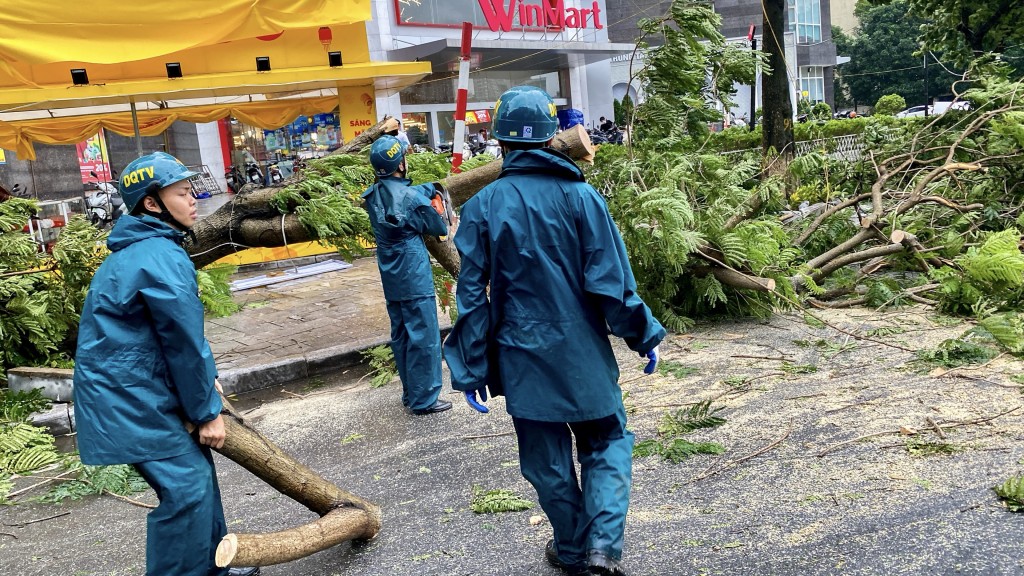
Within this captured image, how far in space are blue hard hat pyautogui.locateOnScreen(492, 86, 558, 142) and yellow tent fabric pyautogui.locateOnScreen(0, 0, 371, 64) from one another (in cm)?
875

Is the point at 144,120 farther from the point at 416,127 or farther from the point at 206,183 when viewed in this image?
the point at 416,127

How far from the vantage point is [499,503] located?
372 cm

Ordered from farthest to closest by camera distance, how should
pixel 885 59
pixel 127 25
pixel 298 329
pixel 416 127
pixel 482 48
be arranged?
1. pixel 885 59
2. pixel 416 127
3. pixel 482 48
4. pixel 127 25
5. pixel 298 329

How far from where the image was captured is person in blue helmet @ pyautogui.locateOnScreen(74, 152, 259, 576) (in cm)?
280

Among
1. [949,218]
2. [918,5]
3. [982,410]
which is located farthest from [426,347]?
[918,5]

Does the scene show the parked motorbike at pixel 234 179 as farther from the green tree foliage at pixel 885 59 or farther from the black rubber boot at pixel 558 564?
the green tree foliage at pixel 885 59

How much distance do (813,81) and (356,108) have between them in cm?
4081

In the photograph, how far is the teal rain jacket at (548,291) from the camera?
2861 mm

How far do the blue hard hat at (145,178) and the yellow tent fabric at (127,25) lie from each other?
8.14 meters

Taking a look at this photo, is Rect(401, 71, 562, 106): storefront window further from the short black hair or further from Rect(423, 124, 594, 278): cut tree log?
the short black hair

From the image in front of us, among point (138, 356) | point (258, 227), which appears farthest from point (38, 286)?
point (138, 356)

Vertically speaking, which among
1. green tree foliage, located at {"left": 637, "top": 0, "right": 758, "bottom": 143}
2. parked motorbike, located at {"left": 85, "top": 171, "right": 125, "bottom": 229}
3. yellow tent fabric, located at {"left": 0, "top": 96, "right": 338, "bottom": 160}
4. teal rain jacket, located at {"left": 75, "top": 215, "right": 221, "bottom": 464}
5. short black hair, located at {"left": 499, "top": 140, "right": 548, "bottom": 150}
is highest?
yellow tent fabric, located at {"left": 0, "top": 96, "right": 338, "bottom": 160}

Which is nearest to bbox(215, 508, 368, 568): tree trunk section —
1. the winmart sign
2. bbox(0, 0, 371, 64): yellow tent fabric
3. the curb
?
the curb

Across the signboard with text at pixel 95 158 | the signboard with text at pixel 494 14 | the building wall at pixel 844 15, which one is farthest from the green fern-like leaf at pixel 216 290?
the building wall at pixel 844 15
